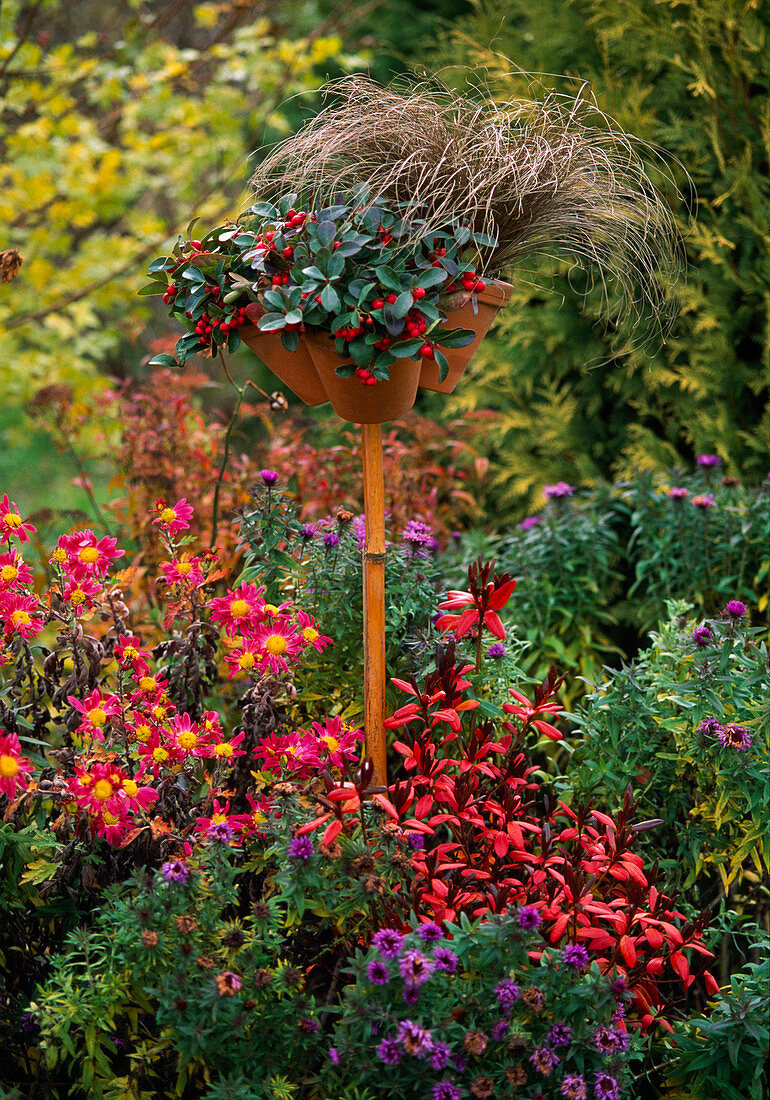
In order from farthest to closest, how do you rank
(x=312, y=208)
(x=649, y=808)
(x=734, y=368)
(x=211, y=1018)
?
(x=734, y=368) → (x=649, y=808) → (x=312, y=208) → (x=211, y=1018)

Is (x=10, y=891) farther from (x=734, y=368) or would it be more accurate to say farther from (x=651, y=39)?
(x=651, y=39)

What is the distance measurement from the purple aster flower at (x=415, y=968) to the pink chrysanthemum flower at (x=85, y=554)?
35.9 inches

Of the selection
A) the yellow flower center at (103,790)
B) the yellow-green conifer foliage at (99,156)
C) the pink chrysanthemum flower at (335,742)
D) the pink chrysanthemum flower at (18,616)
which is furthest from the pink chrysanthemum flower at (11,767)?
the yellow-green conifer foliage at (99,156)

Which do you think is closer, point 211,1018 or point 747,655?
point 211,1018

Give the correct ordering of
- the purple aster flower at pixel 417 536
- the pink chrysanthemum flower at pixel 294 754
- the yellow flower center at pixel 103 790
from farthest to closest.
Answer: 1. the purple aster flower at pixel 417 536
2. the pink chrysanthemum flower at pixel 294 754
3. the yellow flower center at pixel 103 790

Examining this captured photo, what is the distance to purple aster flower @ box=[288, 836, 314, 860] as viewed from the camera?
4.16 ft

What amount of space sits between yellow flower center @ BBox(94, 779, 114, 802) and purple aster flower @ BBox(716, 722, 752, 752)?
110cm

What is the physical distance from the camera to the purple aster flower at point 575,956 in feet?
4.09

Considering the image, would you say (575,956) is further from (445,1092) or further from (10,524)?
(10,524)

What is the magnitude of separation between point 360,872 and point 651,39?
3232mm

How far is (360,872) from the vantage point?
1305mm

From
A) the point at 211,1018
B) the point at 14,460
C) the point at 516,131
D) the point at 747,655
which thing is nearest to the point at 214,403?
the point at 14,460

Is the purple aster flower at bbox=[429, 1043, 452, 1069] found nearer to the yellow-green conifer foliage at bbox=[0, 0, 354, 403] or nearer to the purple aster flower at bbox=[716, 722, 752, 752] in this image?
the purple aster flower at bbox=[716, 722, 752, 752]

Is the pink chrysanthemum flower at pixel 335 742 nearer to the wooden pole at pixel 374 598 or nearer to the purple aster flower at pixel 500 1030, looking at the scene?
the wooden pole at pixel 374 598
